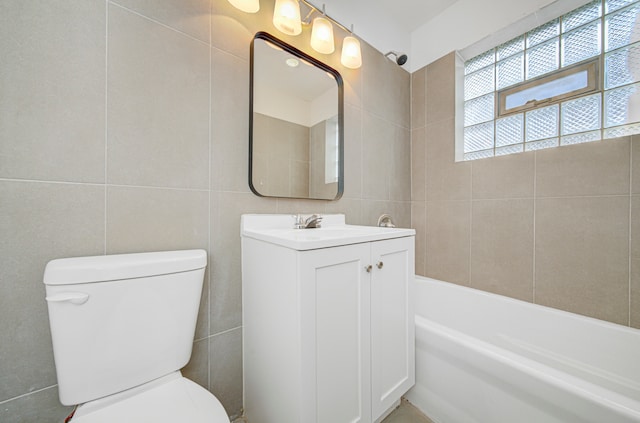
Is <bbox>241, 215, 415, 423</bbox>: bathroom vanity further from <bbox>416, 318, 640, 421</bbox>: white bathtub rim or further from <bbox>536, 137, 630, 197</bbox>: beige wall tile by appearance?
<bbox>536, 137, 630, 197</bbox>: beige wall tile

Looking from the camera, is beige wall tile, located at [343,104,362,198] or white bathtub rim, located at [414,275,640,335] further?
Result: beige wall tile, located at [343,104,362,198]

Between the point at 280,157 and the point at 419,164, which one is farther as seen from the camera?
the point at 419,164

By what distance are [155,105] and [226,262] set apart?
28.3 inches

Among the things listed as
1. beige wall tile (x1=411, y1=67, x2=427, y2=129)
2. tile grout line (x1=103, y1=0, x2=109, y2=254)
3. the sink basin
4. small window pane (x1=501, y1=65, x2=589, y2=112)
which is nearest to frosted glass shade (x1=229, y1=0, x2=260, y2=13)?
tile grout line (x1=103, y1=0, x2=109, y2=254)

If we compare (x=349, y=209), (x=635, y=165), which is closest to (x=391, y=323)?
(x=349, y=209)

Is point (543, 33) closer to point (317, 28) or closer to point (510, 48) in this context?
point (510, 48)

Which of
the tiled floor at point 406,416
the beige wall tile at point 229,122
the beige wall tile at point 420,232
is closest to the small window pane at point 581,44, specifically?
the beige wall tile at point 420,232

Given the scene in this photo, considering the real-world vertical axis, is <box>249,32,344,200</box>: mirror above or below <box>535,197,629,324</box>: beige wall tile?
above

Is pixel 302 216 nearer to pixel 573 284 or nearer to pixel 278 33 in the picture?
pixel 278 33

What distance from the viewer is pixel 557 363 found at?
4.11ft

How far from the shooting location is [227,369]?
3.55 ft

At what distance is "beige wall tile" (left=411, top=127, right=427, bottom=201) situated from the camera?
1.97 metres

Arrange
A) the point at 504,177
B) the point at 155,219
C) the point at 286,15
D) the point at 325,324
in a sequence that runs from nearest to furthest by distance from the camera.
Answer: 1. the point at 325,324
2. the point at 155,219
3. the point at 286,15
4. the point at 504,177

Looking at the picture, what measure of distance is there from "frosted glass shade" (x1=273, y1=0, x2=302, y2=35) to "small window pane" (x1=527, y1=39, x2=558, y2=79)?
1.56m
